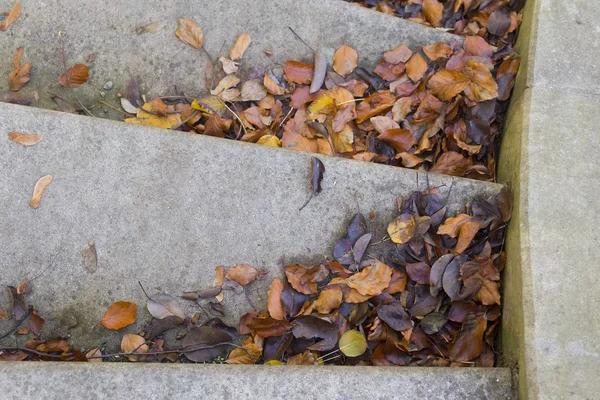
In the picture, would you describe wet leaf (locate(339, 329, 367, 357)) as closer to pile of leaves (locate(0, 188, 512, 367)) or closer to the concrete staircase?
pile of leaves (locate(0, 188, 512, 367))

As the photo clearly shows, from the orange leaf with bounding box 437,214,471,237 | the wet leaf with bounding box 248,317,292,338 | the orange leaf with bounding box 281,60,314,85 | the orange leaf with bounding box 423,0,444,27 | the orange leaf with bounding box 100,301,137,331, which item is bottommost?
the orange leaf with bounding box 100,301,137,331

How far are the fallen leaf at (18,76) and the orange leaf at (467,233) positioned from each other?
182 cm

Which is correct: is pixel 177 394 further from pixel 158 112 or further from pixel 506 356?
pixel 158 112

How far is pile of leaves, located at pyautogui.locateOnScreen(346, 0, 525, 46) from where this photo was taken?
2.46 metres

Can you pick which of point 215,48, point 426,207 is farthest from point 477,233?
point 215,48

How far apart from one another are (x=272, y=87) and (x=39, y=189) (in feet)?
3.23

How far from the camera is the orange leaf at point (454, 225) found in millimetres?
1969

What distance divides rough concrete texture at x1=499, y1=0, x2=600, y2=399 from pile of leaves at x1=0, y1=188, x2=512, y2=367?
0.12m

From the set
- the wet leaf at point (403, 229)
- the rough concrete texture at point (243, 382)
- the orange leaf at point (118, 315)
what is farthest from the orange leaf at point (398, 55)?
the orange leaf at point (118, 315)

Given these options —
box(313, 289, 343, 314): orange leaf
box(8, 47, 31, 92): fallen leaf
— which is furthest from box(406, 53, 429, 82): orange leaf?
box(8, 47, 31, 92): fallen leaf

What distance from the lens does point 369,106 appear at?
2.31 metres

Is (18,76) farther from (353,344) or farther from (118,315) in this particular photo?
(353,344)

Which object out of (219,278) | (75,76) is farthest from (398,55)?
(75,76)

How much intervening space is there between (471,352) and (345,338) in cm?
41
